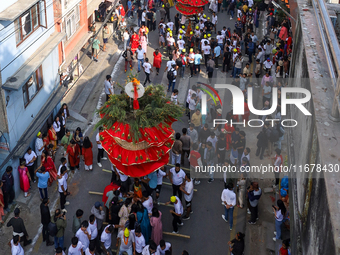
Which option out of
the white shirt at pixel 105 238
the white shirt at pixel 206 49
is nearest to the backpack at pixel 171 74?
the white shirt at pixel 206 49

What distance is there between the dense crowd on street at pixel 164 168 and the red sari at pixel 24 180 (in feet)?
0.12

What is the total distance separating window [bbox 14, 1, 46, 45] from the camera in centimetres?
1441

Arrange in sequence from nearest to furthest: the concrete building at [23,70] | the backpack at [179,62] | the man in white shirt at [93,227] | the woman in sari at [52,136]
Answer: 1. the man in white shirt at [93,227]
2. the concrete building at [23,70]
3. the woman in sari at [52,136]
4. the backpack at [179,62]

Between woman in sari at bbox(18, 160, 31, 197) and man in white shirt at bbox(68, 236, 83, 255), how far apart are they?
4.07 metres

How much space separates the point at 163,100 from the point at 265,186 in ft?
16.8

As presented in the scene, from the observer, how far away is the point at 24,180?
46.2 feet

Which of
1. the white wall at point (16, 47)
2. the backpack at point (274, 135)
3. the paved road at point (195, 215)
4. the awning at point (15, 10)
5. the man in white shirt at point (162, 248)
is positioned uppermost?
the awning at point (15, 10)

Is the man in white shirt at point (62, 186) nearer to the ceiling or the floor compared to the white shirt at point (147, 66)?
nearer to the floor

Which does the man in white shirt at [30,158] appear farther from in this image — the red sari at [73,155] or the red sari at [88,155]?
the red sari at [88,155]

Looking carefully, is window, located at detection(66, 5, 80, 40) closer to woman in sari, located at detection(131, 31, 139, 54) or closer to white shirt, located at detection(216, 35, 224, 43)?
woman in sari, located at detection(131, 31, 139, 54)

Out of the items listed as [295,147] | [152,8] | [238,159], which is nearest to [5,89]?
[238,159]

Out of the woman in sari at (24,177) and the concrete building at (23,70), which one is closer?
the concrete building at (23,70)

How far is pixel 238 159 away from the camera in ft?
49.4

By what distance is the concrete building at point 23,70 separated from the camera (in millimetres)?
13586
